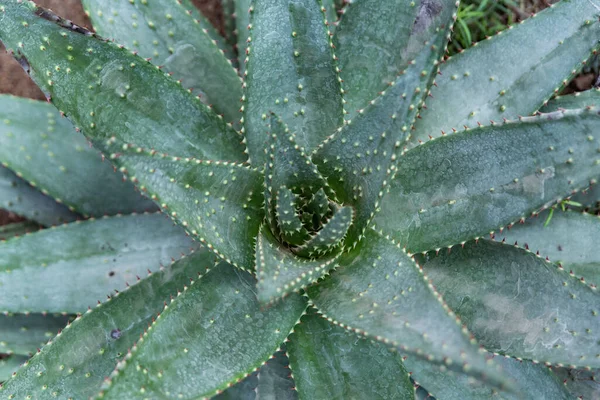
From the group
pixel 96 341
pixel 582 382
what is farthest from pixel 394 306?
pixel 582 382

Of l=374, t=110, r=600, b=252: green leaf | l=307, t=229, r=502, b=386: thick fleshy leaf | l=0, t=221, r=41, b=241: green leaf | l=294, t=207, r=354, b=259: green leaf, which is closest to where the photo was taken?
l=307, t=229, r=502, b=386: thick fleshy leaf

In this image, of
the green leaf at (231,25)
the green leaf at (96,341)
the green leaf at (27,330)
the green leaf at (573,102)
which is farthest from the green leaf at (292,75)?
the green leaf at (27,330)

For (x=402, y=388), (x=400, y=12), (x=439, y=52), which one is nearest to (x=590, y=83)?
(x=400, y=12)

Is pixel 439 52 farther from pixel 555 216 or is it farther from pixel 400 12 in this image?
pixel 555 216

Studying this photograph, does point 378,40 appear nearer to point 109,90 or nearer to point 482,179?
point 482,179

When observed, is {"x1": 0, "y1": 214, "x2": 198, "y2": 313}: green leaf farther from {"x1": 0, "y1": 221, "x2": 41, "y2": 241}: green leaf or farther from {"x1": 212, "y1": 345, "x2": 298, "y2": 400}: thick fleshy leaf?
{"x1": 212, "y1": 345, "x2": 298, "y2": 400}: thick fleshy leaf

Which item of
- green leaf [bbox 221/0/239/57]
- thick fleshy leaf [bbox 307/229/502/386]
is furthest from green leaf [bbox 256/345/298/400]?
green leaf [bbox 221/0/239/57]

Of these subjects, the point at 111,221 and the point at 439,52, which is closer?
the point at 439,52
